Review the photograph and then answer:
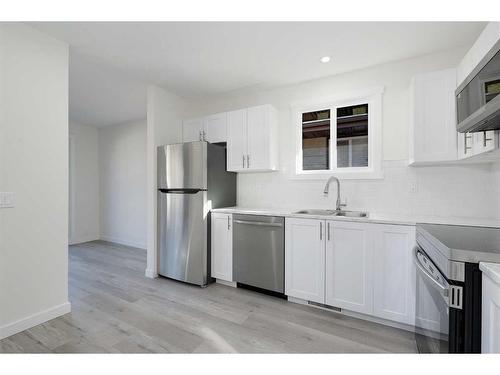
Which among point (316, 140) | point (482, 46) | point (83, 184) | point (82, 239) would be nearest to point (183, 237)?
point (316, 140)

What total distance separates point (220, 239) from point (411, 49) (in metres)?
2.83

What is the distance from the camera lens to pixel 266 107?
2.96 m

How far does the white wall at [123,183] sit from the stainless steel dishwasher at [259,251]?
2.84 metres

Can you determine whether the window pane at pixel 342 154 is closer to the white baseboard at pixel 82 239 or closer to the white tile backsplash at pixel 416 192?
the white tile backsplash at pixel 416 192

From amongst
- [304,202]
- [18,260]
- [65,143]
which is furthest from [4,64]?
[304,202]

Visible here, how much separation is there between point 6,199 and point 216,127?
7.42ft

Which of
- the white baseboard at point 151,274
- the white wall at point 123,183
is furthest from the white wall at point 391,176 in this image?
the white wall at point 123,183

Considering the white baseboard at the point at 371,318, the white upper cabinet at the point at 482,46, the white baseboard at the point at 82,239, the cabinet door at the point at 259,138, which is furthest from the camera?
Result: the white baseboard at the point at 82,239

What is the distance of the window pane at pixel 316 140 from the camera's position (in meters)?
2.94

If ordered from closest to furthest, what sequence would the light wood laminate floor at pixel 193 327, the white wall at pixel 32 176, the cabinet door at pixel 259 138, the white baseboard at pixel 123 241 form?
the light wood laminate floor at pixel 193 327, the white wall at pixel 32 176, the cabinet door at pixel 259 138, the white baseboard at pixel 123 241

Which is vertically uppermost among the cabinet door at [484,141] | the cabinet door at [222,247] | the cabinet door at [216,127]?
the cabinet door at [216,127]
